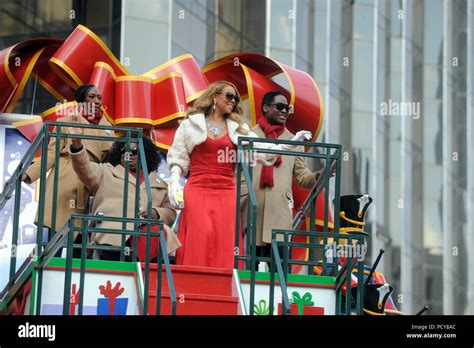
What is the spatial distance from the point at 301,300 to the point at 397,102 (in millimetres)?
23682

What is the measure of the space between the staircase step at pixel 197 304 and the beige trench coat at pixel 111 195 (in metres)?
0.82

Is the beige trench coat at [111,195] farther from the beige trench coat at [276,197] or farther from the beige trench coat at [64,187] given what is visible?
the beige trench coat at [276,197]

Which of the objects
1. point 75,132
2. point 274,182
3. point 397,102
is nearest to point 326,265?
point 274,182

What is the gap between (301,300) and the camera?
541 inches

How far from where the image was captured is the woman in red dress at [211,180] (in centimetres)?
1438

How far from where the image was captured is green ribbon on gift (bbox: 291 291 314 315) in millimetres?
13711

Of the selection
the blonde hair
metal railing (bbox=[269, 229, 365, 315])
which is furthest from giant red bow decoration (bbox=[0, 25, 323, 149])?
metal railing (bbox=[269, 229, 365, 315])

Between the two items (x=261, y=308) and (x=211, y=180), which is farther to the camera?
(x=211, y=180)

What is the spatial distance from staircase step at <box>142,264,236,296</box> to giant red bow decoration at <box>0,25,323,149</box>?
4161 mm

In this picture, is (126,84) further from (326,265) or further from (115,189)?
(326,265)

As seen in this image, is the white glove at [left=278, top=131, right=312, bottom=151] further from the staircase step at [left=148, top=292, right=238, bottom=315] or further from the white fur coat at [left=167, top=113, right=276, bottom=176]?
the staircase step at [left=148, top=292, right=238, bottom=315]

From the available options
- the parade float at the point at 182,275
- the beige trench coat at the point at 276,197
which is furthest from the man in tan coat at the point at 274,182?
the parade float at the point at 182,275
